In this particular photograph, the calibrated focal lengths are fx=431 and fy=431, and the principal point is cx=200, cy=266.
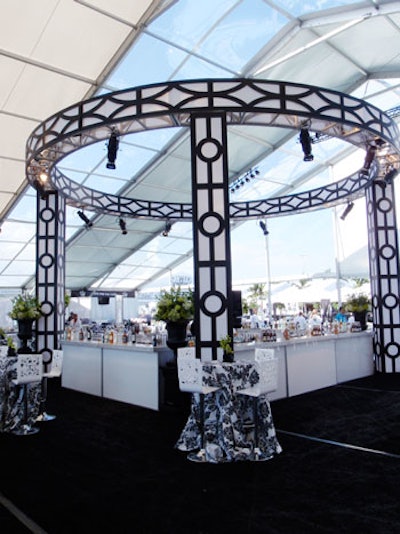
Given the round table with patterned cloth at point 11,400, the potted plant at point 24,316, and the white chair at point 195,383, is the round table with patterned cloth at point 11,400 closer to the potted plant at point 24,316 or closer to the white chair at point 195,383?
the white chair at point 195,383

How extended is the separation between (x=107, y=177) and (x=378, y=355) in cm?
859

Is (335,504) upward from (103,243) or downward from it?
downward

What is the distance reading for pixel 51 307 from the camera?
807 centimetres

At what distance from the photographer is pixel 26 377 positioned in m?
4.89

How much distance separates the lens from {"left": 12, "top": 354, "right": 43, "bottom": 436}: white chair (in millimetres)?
4863

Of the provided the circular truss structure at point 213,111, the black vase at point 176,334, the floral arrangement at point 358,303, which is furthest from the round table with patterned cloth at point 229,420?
the floral arrangement at point 358,303

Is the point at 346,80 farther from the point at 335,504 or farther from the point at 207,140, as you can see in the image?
the point at 335,504

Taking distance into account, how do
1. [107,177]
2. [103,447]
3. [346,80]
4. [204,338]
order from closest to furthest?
1. [103,447]
2. [204,338]
3. [346,80]
4. [107,177]

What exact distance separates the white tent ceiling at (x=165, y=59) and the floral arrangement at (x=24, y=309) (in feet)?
13.7

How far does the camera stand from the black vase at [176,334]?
5.71 m

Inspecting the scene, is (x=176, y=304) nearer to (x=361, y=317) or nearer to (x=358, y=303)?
(x=358, y=303)

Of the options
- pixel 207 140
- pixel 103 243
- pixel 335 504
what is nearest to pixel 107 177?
pixel 103 243

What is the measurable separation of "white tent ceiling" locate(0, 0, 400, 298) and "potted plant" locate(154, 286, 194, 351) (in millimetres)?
5087

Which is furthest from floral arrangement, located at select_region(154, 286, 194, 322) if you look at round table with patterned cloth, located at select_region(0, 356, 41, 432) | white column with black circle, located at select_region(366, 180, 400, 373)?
white column with black circle, located at select_region(366, 180, 400, 373)
